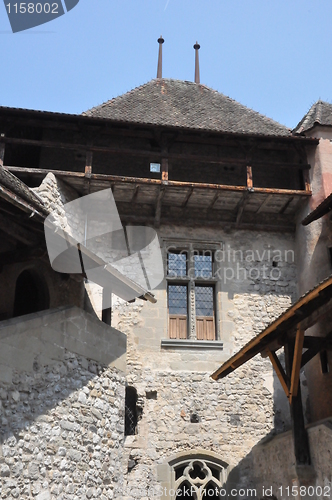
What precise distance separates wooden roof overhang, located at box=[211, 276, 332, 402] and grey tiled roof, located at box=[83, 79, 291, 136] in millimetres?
A: 5046

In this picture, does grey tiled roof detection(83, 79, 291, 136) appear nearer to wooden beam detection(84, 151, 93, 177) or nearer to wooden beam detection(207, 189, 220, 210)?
wooden beam detection(84, 151, 93, 177)

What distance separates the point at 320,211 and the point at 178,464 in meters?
5.58

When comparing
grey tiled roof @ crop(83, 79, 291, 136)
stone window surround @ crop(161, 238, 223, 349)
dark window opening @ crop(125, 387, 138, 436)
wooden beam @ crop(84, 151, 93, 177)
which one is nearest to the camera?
dark window opening @ crop(125, 387, 138, 436)

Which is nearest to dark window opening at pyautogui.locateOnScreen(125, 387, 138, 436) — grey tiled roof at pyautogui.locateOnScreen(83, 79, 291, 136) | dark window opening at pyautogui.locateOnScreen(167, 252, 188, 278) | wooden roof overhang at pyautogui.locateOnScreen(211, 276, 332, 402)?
wooden roof overhang at pyautogui.locateOnScreen(211, 276, 332, 402)

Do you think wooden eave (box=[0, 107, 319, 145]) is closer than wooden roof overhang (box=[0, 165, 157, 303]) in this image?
No

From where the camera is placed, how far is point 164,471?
10141mm

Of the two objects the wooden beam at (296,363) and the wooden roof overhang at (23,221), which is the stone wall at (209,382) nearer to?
the wooden beam at (296,363)

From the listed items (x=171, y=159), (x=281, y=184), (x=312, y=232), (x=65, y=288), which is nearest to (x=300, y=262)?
(x=312, y=232)

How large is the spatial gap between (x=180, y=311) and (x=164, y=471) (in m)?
3.23

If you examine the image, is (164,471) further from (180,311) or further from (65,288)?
(65,288)

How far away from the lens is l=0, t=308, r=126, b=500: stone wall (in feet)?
20.7

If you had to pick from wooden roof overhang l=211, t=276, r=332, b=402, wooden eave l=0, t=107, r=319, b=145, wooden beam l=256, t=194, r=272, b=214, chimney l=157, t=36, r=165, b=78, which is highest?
chimney l=157, t=36, r=165, b=78

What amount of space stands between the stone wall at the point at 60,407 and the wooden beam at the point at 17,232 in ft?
3.27

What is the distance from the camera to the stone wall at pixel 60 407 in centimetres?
630
